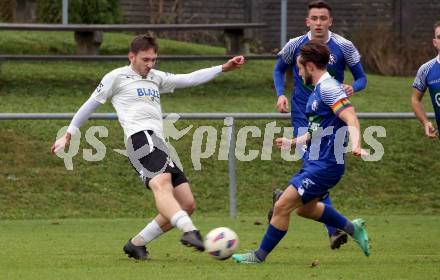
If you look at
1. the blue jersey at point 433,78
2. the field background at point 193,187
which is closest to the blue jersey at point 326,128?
the field background at point 193,187

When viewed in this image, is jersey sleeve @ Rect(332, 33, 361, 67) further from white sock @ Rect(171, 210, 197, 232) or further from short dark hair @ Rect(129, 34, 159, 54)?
white sock @ Rect(171, 210, 197, 232)

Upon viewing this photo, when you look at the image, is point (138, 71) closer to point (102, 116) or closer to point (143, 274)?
point (143, 274)

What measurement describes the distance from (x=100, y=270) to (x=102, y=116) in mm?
5373

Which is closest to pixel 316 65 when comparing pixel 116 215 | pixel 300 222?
pixel 300 222

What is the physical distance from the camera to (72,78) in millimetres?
19516

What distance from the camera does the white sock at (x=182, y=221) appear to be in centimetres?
884

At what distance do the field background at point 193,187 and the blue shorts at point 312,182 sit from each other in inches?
21.9

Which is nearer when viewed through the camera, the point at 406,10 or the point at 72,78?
the point at 72,78

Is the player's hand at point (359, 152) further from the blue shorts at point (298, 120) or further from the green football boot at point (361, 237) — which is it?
the blue shorts at point (298, 120)

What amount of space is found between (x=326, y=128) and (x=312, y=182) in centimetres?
45

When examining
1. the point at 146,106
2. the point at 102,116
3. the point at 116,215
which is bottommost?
the point at 116,215

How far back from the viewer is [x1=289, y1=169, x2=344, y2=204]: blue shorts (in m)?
9.09

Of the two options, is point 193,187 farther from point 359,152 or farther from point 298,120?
point 359,152

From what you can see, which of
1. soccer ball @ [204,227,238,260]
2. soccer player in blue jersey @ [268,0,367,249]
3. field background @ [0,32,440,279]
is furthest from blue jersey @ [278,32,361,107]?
soccer ball @ [204,227,238,260]
